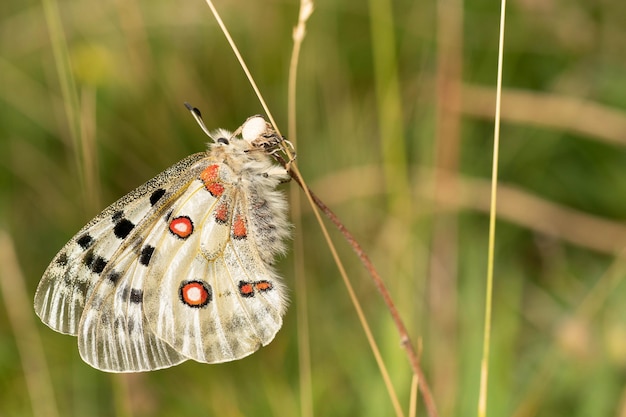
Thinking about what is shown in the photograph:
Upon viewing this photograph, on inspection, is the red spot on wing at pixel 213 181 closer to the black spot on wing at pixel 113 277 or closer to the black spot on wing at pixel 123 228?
the black spot on wing at pixel 123 228

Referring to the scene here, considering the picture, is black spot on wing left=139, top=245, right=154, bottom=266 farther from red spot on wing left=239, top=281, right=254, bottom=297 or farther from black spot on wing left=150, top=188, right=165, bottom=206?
red spot on wing left=239, top=281, right=254, bottom=297

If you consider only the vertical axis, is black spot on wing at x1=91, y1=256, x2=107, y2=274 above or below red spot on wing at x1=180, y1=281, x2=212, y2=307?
above

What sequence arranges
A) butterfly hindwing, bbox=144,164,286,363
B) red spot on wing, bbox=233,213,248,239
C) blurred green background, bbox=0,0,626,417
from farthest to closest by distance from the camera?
1. blurred green background, bbox=0,0,626,417
2. red spot on wing, bbox=233,213,248,239
3. butterfly hindwing, bbox=144,164,286,363

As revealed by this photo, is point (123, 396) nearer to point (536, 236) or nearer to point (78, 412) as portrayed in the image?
point (78, 412)

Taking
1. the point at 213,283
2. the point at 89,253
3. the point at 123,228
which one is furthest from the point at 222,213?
the point at 89,253

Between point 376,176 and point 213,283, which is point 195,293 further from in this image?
point 376,176

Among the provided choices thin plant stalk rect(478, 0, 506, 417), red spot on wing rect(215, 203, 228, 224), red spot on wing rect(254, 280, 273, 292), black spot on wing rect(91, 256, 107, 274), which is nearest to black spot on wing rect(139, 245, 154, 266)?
black spot on wing rect(91, 256, 107, 274)

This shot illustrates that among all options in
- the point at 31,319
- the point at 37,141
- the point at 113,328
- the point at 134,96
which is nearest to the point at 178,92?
the point at 134,96

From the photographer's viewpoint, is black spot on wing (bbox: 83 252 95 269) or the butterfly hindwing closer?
the butterfly hindwing
